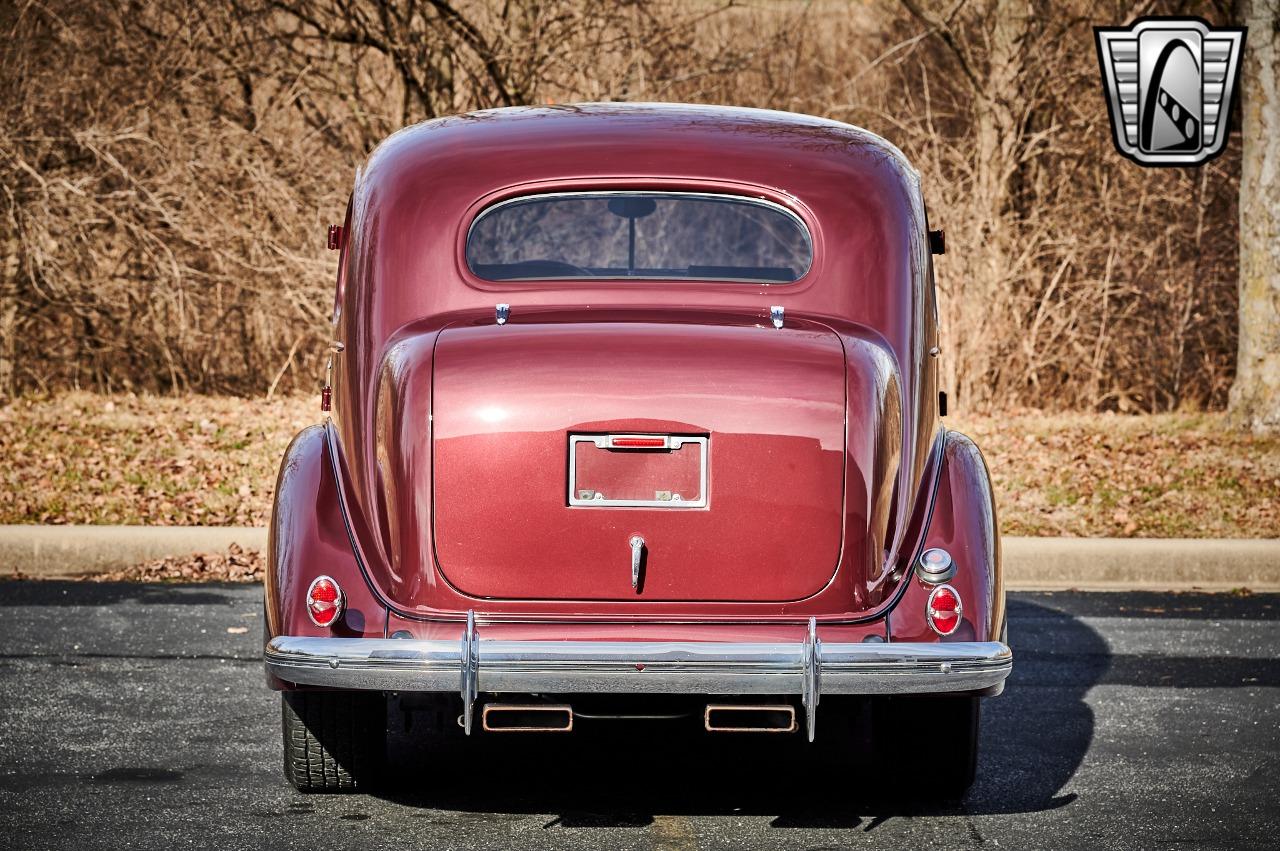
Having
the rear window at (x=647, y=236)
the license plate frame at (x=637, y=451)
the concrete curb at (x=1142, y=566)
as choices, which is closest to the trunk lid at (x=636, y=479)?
the license plate frame at (x=637, y=451)

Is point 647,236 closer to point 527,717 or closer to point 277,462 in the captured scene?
point 277,462

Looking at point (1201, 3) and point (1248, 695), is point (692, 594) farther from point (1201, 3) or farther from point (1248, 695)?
point (1201, 3)

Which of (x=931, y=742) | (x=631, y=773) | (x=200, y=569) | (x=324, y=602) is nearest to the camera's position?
(x=324, y=602)

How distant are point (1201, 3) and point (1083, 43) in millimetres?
1461

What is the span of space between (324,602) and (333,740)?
2.04 feet

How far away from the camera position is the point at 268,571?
4676mm

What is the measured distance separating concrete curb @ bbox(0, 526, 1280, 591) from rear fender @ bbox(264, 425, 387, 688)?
4238 millimetres

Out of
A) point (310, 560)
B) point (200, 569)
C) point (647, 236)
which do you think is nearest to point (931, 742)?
point (310, 560)

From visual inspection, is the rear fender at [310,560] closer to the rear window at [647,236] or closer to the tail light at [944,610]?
the tail light at [944,610]

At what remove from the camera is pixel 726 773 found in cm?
534

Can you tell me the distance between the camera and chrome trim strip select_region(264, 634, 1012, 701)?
165 inches

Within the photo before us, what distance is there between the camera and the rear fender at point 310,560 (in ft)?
14.6

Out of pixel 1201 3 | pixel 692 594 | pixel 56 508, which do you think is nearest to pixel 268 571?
pixel 692 594

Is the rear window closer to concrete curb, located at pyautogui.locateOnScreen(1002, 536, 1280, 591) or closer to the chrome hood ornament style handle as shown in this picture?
concrete curb, located at pyautogui.locateOnScreen(1002, 536, 1280, 591)
